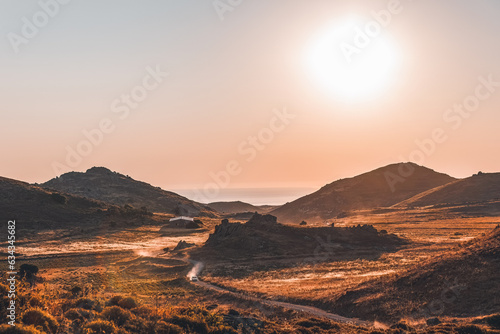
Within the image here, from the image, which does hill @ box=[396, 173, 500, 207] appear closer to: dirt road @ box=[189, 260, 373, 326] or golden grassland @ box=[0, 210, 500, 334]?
golden grassland @ box=[0, 210, 500, 334]

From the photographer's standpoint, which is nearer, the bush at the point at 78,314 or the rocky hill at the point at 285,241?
the bush at the point at 78,314

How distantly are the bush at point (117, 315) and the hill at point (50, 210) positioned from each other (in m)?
92.0

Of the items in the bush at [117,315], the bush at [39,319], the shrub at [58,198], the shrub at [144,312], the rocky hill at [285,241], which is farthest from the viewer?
the shrub at [58,198]

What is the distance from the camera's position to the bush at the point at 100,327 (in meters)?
17.4

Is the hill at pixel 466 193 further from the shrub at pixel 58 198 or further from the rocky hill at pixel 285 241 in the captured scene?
the shrub at pixel 58 198

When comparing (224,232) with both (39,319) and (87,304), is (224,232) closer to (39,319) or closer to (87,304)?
(87,304)

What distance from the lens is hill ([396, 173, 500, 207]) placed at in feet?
500

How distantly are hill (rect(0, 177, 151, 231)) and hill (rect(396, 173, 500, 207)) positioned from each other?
120460 mm

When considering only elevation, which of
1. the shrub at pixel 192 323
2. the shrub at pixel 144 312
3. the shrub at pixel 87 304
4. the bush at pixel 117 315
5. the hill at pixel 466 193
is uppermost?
the hill at pixel 466 193

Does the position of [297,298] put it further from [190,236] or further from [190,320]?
[190,236]

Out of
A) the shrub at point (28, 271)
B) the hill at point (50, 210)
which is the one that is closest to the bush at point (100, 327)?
the shrub at point (28, 271)

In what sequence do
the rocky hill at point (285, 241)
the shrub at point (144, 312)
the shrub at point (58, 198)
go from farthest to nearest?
1. the shrub at point (58, 198)
2. the rocky hill at point (285, 241)
3. the shrub at point (144, 312)

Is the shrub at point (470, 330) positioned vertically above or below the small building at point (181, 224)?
below

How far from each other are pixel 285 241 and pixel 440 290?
1804 inches
